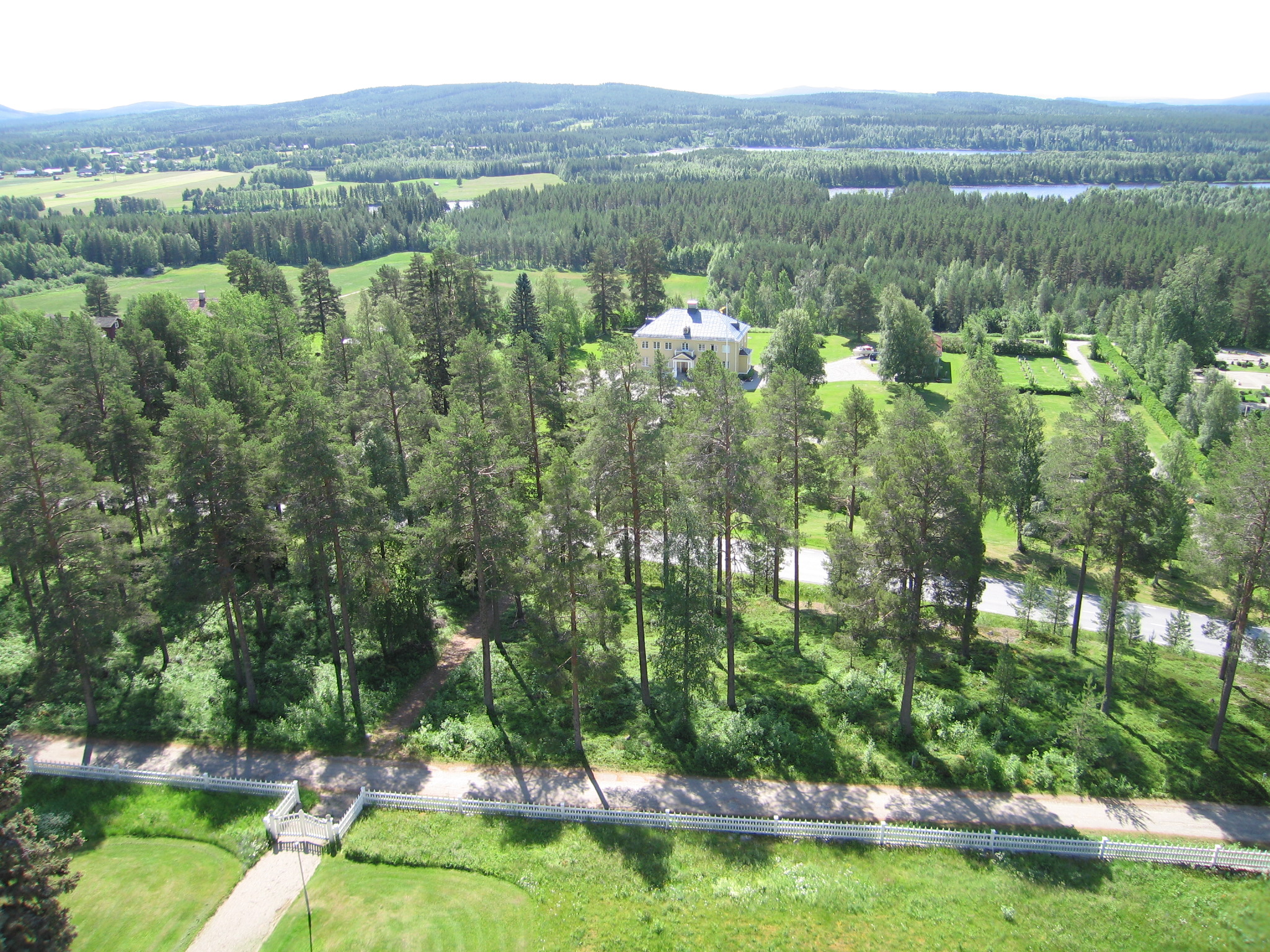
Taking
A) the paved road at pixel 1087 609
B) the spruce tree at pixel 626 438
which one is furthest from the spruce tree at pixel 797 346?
the spruce tree at pixel 626 438

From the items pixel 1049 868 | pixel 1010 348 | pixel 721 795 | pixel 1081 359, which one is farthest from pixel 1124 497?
pixel 1081 359

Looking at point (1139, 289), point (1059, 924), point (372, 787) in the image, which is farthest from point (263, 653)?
point (1139, 289)

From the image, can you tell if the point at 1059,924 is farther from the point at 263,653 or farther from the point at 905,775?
the point at 263,653

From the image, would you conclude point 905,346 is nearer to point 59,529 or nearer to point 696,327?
point 696,327

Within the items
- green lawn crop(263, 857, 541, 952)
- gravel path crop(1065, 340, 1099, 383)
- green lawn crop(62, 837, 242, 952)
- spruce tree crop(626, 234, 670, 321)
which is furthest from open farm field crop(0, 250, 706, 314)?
green lawn crop(263, 857, 541, 952)

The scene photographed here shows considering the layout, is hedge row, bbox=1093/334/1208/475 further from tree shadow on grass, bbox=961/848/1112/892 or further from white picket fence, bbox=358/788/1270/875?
tree shadow on grass, bbox=961/848/1112/892

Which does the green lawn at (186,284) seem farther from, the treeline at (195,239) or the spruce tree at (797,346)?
the spruce tree at (797,346)
